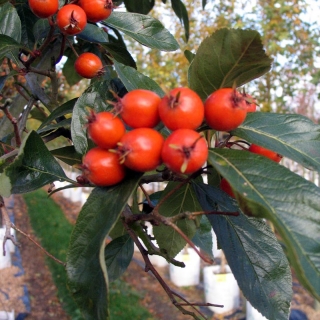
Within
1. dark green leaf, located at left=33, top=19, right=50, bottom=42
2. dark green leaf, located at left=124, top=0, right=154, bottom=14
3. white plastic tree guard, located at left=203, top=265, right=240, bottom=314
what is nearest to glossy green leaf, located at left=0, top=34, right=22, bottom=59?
dark green leaf, located at left=33, top=19, right=50, bottom=42

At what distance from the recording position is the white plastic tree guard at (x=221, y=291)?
5547 mm

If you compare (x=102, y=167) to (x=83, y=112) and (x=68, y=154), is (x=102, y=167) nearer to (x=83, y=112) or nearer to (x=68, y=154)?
(x=83, y=112)

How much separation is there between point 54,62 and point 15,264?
21.4ft

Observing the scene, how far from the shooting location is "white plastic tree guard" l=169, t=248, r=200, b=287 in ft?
20.9

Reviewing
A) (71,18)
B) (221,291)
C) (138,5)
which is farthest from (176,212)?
(221,291)

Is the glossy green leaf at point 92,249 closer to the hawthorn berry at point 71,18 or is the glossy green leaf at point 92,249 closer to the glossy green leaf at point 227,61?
the glossy green leaf at point 227,61

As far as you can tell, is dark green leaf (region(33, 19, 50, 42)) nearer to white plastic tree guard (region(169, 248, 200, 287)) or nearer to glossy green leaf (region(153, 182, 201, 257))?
glossy green leaf (region(153, 182, 201, 257))

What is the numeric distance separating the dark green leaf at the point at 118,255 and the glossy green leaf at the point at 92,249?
0.47 meters

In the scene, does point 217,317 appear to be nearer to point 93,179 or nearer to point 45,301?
point 45,301

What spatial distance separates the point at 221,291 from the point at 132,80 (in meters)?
5.12

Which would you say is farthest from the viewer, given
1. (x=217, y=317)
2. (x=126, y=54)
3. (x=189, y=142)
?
(x=217, y=317)

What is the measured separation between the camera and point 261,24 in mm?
6691

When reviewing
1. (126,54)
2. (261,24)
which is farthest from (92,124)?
(261,24)

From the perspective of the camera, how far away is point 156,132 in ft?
2.25
